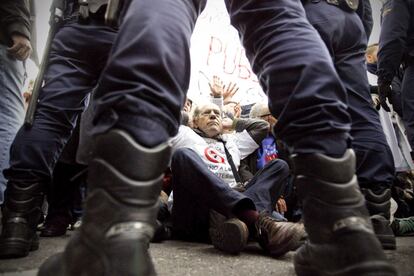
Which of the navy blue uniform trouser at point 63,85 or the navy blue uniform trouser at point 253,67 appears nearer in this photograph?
the navy blue uniform trouser at point 253,67

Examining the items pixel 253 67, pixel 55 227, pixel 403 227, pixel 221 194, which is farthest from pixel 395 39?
pixel 55 227

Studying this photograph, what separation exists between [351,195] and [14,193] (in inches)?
28.3

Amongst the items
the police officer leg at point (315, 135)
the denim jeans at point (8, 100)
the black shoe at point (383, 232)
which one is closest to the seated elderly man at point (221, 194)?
the black shoe at point (383, 232)

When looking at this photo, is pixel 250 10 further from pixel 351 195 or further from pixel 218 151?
pixel 218 151

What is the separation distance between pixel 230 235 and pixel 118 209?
62cm

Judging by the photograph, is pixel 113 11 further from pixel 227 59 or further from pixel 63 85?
pixel 227 59

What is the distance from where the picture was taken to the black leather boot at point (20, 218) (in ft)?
2.31

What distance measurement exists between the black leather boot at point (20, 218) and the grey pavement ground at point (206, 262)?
0.08 feet

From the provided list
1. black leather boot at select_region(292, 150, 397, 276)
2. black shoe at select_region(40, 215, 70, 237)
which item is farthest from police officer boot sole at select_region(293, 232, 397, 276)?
black shoe at select_region(40, 215, 70, 237)

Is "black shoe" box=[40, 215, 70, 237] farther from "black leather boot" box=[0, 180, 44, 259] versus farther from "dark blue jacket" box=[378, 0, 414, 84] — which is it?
"dark blue jacket" box=[378, 0, 414, 84]

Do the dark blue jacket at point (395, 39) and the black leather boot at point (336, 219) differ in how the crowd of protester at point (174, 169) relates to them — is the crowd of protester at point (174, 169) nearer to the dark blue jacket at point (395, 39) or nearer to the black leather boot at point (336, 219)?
the dark blue jacket at point (395, 39)

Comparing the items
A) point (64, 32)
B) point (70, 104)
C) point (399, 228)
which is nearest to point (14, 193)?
point (70, 104)

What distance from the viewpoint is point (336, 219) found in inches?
14.8

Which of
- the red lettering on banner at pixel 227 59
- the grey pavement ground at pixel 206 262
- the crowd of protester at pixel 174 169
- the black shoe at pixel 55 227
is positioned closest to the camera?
the grey pavement ground at pixel 206 262
